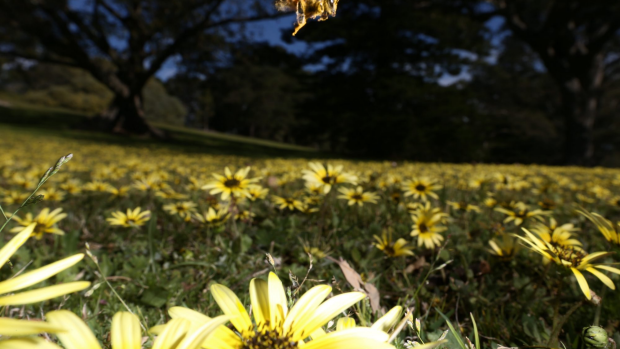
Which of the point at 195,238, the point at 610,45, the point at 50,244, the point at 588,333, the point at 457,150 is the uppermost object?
the point at 610,45

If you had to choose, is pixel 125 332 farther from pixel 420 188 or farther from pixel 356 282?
pixel 420 188

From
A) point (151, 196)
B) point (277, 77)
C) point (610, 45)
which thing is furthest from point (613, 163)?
point (277, 77)

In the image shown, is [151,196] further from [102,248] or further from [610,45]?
[610,45]

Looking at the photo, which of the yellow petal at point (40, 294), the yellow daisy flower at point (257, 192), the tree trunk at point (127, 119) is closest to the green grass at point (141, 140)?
the tree trunk at point (127, 119)

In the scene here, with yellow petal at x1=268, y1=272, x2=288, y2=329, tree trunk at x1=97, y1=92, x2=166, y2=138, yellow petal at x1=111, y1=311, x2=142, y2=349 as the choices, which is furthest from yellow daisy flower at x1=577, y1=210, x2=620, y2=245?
tree trunk at x1=97, y1=92, x2=166, y2=138

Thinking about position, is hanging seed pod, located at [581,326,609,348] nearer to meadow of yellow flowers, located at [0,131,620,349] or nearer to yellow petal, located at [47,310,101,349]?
meadow of yellow flowers, located at [0,131,620,349]

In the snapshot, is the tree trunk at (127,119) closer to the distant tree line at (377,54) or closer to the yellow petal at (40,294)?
the distant tree line at (377,54)
